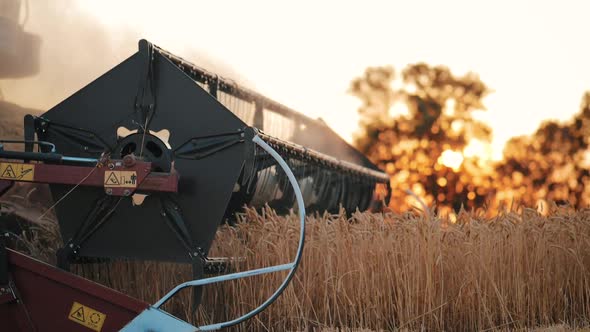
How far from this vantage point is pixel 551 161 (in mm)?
25812

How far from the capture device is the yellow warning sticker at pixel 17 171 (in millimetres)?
5602

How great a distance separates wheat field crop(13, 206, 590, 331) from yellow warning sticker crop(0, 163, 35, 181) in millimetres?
1450

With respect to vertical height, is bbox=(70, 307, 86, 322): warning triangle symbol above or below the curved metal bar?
below

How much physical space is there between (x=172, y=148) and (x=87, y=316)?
50.7 inches

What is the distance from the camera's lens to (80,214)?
6.18 m

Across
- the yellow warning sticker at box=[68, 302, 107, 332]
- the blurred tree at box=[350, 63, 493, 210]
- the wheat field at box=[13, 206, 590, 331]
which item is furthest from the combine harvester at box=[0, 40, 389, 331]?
the blurred tree at box=[350, 63, 493, 210]

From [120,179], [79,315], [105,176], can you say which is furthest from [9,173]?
[79,315]

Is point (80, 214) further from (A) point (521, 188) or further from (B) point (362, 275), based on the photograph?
(A) point (521, 188)

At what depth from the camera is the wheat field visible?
6.46m

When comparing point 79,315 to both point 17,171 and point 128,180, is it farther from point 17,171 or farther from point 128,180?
point 17,171

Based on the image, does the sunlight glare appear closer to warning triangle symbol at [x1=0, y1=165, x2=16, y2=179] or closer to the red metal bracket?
the red metal bracket

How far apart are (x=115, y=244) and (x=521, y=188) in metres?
20.8

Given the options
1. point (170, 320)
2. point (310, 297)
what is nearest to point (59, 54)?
point (310, 297)

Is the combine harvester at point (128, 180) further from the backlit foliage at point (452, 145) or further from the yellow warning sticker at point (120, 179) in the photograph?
the backlit foliage at point (452, 145)
